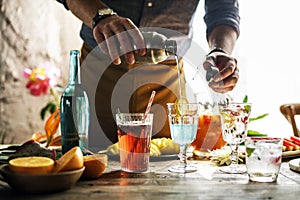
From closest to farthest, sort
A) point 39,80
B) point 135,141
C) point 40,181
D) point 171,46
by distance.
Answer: point 40,181 < point 135,141 < point 171,46 < point 39,80

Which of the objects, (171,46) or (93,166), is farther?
(171,46)

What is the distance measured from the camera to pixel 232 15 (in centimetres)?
204

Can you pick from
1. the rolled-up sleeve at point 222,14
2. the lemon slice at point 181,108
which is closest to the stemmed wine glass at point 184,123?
the lemon slice at point 181,108

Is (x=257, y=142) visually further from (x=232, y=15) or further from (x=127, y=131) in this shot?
(x=232, y=15)

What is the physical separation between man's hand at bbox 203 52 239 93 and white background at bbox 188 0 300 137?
1.64 m

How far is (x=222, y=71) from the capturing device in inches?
62.1

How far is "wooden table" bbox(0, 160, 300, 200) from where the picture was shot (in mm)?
997

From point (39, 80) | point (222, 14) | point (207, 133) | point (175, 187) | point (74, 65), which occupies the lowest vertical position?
point (175, 187)

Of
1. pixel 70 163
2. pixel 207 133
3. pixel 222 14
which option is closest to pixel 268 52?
pixel 222 14

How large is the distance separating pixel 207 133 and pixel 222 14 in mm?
711

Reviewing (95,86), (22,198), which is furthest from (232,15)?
(22,198)

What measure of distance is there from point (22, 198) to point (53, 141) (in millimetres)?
983

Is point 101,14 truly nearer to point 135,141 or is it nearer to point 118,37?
point 118,37

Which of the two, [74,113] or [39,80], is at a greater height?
[39,80]
